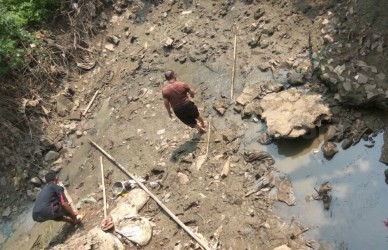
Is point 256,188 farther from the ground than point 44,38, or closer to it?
closer to it

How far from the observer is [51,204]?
7.21 m

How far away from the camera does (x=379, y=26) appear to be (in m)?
7.39

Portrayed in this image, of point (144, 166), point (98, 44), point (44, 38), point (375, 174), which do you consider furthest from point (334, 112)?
point (44, 38)

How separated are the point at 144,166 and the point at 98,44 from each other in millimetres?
4622

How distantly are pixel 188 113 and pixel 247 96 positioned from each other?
1.43 metres

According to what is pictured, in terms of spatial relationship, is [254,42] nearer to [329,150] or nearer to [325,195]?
[329,150]

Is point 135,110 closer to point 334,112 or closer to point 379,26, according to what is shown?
point 334,112

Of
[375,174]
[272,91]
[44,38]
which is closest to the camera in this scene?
[375,174]

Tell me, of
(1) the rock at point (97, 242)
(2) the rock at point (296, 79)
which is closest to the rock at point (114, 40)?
(2) the rock at point (296, 79)

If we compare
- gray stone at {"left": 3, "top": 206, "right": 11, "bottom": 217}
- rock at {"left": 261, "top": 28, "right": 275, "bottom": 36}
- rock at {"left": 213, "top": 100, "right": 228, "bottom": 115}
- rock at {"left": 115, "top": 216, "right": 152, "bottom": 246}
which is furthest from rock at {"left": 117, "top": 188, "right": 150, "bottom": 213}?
rock at {"left": 261, "top": 28, "right": 275, "bottom": 36}

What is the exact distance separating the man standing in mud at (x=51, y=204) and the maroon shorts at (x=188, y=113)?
263 cm

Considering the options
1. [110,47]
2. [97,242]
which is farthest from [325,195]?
[110,47]

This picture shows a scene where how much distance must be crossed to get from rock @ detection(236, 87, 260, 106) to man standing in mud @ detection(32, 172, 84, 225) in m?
3.95

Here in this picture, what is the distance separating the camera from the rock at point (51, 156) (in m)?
9.38
